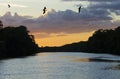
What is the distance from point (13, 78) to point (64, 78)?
6056 mm

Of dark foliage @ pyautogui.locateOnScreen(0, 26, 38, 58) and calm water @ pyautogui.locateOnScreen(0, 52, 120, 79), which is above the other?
calm water @ pyautogui.locateOnScreen(0, 52, 120, 79)

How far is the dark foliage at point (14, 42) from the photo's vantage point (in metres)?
141

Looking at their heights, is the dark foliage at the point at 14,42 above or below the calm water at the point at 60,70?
below

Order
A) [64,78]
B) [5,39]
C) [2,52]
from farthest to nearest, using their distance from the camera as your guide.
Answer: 1. [5,39]
2. [2,52]
3. [64,78]

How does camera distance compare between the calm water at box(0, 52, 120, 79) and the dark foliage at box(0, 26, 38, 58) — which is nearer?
the calm water at box(0, 52, 120, 79)

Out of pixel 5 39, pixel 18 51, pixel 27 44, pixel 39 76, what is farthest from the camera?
pixel 27 44

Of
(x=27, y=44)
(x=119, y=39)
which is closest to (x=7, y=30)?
(x=27, y=44)

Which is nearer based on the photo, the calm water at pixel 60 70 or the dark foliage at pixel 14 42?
the calm water at pixel 60 70

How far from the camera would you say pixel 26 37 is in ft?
583

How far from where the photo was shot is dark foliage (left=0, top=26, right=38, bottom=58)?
14140 cm

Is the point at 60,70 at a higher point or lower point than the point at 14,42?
higher

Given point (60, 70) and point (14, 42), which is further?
point (14, 42)

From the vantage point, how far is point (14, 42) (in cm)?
15312

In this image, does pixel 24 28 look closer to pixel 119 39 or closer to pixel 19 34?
pixel 19 34
